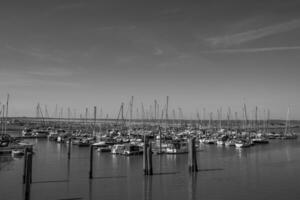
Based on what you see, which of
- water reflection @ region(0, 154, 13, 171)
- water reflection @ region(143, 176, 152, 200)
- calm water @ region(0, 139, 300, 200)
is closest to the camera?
water reflection @ region(143, 176, 152, 200)

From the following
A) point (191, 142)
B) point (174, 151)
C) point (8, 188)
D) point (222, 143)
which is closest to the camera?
point (8, 188)

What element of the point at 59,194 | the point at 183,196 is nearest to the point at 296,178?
the point at 183,196

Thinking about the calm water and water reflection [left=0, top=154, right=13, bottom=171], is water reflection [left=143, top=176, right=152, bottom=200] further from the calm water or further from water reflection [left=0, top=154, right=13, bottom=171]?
water reflection [left=0, top=154, right=13, bottom=171]

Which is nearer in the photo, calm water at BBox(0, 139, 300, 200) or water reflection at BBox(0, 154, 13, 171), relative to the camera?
calm water at BBox(0, 139, 300, 200)

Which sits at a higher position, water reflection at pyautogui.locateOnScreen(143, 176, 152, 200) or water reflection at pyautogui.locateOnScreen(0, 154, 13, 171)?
water reflection at pyautogui.locateOnScreen(0, 154, 13, 171)

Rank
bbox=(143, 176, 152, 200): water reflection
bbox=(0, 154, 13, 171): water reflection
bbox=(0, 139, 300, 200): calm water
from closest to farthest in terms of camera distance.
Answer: bbox=(143, 176, 152, 200): water reflection
bbox=(0, 139, 300, 200): calm water
bbox=(0, 154, 13, 171): water reflection

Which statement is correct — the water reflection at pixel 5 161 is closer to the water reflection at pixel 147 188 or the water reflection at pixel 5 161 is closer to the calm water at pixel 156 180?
the calm water at pixel 156 180

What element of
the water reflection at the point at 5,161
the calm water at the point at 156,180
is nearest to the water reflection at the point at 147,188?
the calm water at the point at 156,180

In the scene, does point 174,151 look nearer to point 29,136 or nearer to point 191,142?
point 191,142

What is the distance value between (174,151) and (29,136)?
58.7 meters

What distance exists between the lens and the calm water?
29.4m

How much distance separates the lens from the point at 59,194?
95.3 feet

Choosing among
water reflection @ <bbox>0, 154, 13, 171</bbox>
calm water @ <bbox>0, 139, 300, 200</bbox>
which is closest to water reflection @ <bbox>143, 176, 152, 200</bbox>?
calm water @ <bbox>0, 139, 300, 200</bbox>

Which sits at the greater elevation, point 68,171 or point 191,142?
point 191,142
